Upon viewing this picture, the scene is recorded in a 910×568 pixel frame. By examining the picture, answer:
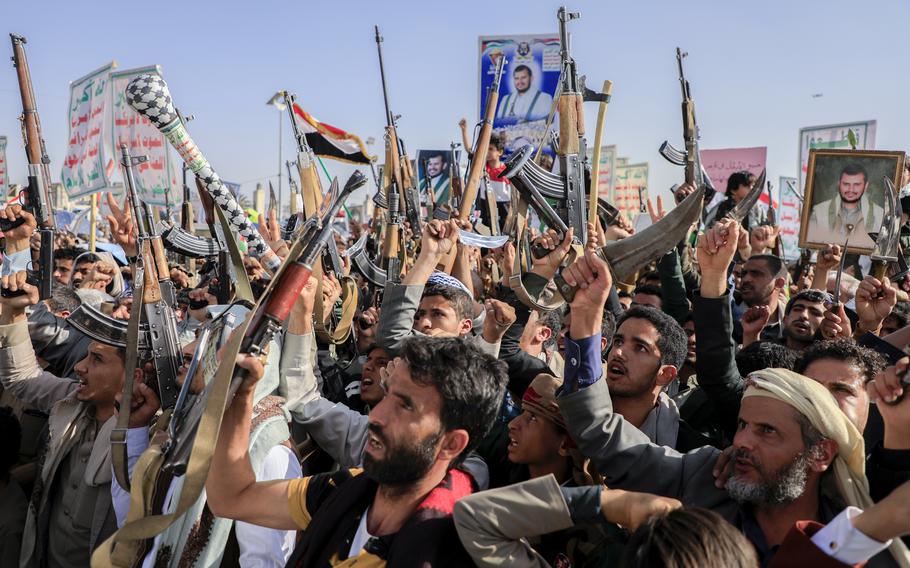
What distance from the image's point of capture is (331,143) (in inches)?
292

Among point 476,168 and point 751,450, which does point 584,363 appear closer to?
point 751,450

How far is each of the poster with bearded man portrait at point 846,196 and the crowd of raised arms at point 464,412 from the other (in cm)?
43

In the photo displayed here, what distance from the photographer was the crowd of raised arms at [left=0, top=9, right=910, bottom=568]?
209cm

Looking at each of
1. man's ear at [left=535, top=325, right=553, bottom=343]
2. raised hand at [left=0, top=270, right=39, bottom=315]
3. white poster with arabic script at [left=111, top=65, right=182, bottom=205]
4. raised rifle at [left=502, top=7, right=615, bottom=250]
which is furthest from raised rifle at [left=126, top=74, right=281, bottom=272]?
white poster with arabic script at [left=111, top=65, right=182, bottom=205]

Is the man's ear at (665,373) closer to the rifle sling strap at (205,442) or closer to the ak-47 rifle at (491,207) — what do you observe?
the rifle sling strap at (205,442)

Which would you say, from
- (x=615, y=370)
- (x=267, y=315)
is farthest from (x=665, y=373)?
(x=267, y=315)

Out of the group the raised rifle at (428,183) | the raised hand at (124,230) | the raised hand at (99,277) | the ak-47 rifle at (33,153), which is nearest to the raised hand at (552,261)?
the raised hand at (124,230)

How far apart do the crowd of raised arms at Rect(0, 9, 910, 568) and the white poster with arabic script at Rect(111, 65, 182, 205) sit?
8.70 feet

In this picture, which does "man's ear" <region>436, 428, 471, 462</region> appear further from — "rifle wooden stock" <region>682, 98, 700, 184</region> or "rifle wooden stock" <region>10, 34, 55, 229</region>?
"rifle wooden stock" <region>10, 34, 55, 229</region>

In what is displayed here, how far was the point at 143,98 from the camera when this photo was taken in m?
3.70

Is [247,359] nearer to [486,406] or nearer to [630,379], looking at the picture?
[486,406]

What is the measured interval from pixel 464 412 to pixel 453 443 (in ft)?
0.32

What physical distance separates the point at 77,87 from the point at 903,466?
888cm

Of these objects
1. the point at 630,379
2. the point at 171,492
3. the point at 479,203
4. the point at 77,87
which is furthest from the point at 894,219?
the point at 77,87
